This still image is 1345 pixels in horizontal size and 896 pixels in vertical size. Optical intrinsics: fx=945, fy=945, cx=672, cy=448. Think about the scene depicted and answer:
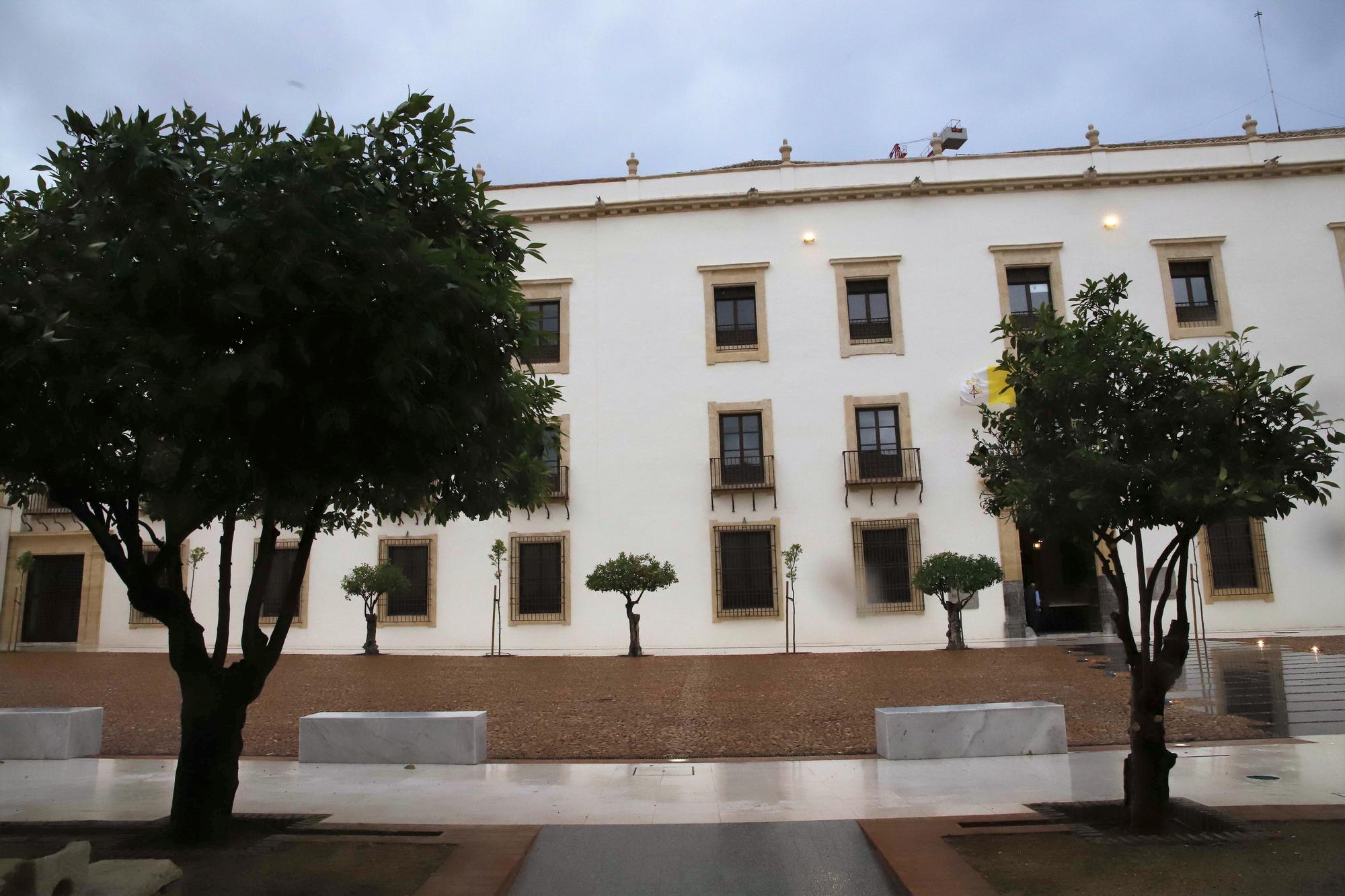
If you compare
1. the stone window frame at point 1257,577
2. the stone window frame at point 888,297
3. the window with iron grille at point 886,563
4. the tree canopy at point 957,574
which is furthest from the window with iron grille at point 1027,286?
the tree canopy at point 957,574

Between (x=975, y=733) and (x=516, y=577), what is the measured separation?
53.7ft

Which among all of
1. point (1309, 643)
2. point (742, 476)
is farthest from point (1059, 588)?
point (742, 476)

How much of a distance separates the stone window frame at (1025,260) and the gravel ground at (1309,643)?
337 inches

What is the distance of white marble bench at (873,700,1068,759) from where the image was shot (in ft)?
25.6

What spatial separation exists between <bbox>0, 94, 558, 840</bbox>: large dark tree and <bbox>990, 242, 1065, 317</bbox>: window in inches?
785

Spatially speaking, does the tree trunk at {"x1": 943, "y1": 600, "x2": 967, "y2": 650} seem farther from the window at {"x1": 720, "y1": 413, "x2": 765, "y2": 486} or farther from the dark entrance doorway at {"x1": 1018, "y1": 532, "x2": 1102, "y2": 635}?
the window at {"x1": 720, "y1": 413, "x2": 765, "y2": 486}

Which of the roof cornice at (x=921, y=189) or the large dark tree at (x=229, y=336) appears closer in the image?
the large dark tree at (x=229, y=336)

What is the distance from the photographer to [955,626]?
64.8ft

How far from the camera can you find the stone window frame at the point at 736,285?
76.2ft

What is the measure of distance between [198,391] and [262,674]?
1.90m

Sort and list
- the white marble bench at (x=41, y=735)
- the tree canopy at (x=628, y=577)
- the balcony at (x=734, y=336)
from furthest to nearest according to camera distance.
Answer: the balcony at (x=734, y=336) < the tree canopy at (x=628, y=577) < the white marble bench at (x=41, y=735)

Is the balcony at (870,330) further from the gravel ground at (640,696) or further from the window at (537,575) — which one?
the window at (537,575)

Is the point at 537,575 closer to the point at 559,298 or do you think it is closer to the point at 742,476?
the point at 742,476

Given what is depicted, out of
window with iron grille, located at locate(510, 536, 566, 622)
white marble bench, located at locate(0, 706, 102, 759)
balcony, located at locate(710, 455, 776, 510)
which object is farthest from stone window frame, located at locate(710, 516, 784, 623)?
white marble bench, located at locate(0, 706, 102, 759)
